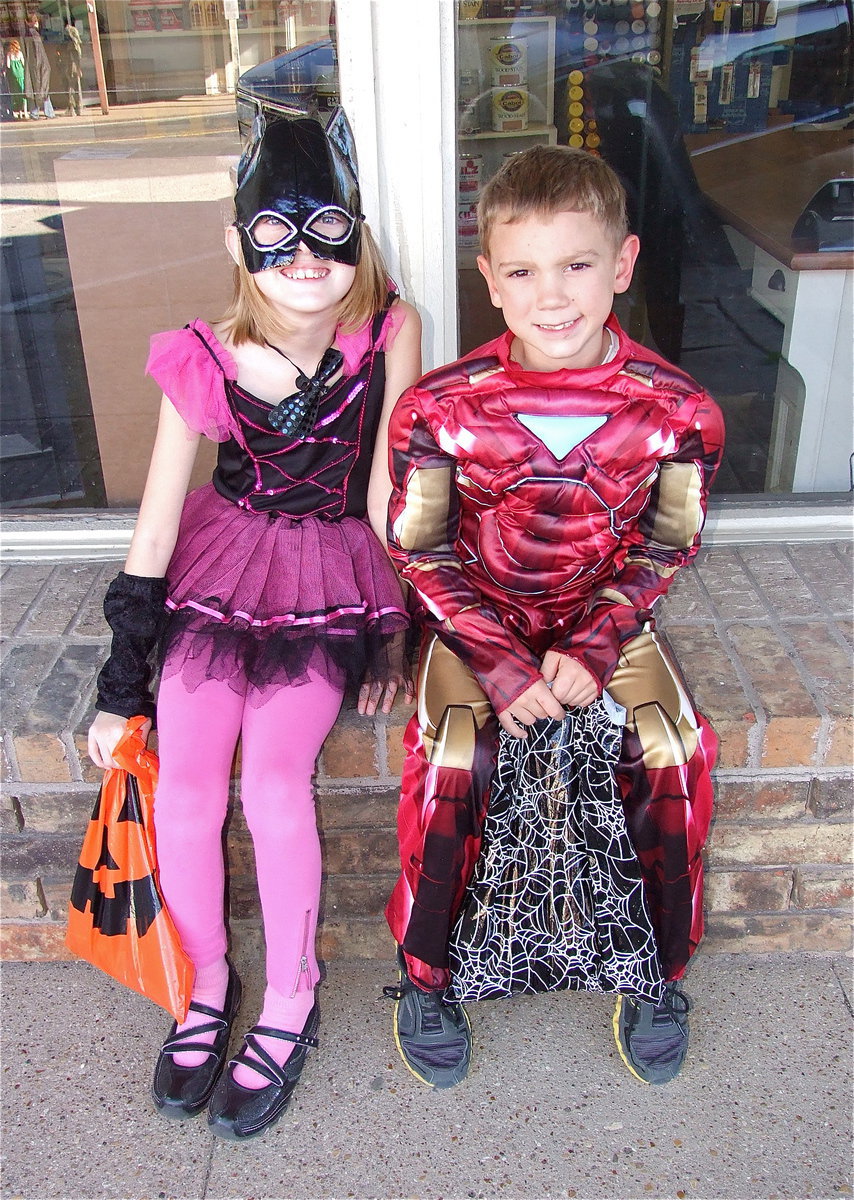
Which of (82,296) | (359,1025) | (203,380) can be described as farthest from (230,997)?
(82,296)

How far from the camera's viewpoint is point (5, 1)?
2.43m

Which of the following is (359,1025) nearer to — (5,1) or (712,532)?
(712,532)

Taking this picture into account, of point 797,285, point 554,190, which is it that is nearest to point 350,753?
point 554,190

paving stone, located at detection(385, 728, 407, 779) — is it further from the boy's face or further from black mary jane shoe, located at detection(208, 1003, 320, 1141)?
the boy's face

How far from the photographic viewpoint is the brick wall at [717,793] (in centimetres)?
198

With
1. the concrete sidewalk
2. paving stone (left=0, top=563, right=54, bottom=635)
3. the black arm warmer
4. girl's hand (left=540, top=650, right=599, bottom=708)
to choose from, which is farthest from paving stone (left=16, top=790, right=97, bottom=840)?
girl's hand (left=540, top=650, right=599, bottom=708)

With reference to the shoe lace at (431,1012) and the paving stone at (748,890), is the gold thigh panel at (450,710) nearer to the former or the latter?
the shoe lace at (431,1012)

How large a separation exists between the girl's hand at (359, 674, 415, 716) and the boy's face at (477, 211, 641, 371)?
2.27 ft

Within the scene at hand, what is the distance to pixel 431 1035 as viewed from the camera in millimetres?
1832

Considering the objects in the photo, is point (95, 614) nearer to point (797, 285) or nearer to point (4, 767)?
point (4, 767)

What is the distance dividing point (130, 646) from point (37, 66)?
5.08ft

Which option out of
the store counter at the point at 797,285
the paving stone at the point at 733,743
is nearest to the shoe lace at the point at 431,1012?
the paving stone at the point at 733,743

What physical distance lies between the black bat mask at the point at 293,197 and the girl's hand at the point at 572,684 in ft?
2.80

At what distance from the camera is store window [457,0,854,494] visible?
2568mm
